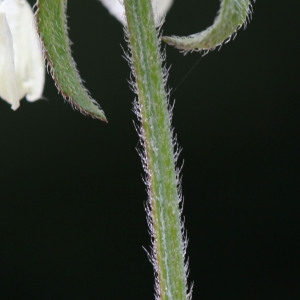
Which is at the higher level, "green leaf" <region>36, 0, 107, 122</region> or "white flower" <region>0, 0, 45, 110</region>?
"white flower" <region>0, 0, 45, 110</region>

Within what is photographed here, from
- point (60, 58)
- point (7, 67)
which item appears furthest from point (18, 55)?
point (60, 58)

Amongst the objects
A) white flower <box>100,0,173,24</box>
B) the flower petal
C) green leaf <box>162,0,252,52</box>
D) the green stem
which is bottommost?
the green stem

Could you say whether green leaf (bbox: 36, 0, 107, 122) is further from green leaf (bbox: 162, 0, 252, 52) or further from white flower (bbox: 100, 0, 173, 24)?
white flower (bbox: 100, 0, 173, 24)

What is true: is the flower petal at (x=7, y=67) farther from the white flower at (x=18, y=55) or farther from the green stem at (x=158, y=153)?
the green stem at (x=158, y=153)

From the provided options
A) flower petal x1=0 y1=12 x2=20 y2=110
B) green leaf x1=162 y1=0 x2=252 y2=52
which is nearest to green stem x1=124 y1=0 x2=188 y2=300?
green leaf x1=162 y1=0 x2=252 y2=52

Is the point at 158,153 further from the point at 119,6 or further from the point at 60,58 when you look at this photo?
the point at 119,6

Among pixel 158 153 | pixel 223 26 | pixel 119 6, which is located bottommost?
pixel 158 153
